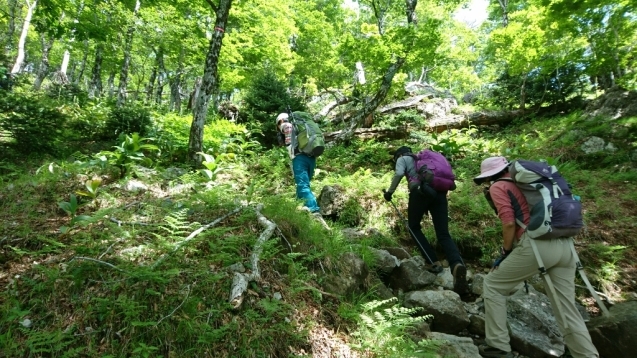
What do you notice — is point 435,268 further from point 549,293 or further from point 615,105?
point 615,105

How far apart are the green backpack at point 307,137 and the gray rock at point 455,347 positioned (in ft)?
11.4

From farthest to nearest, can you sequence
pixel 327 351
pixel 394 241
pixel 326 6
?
pixel 326 6, pixel 394 241, pixel 327 351

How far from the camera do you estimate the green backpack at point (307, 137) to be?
18.5 feet

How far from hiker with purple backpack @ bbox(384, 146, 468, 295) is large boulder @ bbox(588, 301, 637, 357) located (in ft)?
5.03

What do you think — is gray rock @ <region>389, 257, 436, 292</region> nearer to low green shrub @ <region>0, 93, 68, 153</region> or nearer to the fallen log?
low green shrub @ <region>0, 93, 68, 153</region>

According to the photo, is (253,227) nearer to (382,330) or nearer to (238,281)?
(238,281)

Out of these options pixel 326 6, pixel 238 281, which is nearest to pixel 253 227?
pixel 238 281

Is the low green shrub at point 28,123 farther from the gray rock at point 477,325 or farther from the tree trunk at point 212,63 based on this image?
the gray rock at point 477,325

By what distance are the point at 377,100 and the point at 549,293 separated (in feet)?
29.7

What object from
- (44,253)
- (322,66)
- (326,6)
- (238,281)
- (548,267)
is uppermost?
(326,6)

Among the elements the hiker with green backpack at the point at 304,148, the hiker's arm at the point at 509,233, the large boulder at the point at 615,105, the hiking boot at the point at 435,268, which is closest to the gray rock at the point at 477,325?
the hiker's arm at the point at 509,233

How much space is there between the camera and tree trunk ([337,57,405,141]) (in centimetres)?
1066

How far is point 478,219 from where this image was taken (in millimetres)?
6582

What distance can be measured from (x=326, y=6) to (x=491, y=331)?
2226 centimetres
